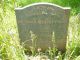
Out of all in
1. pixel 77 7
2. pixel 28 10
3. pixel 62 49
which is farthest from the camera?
pixel 77 7

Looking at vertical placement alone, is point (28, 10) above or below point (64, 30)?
above

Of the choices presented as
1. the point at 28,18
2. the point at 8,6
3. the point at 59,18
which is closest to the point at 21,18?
the point at 28,18

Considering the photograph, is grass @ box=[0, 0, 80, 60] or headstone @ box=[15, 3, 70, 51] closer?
grass @ box=[0, 0, 80, 60]

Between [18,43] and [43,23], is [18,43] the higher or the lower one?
the lower one

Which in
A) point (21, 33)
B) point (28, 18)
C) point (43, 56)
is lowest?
point (43, 56)

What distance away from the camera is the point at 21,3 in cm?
487

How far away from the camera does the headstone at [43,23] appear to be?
128 inches

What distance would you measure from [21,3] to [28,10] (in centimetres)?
163

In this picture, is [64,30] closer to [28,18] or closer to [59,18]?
[59,18]

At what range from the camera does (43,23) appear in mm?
3385

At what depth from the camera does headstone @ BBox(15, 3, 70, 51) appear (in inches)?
128

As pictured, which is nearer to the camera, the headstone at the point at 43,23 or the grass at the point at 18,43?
the grass at the point at 18,43

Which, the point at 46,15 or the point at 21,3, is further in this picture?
the point at 21,3

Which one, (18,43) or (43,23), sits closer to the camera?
(18,43)
